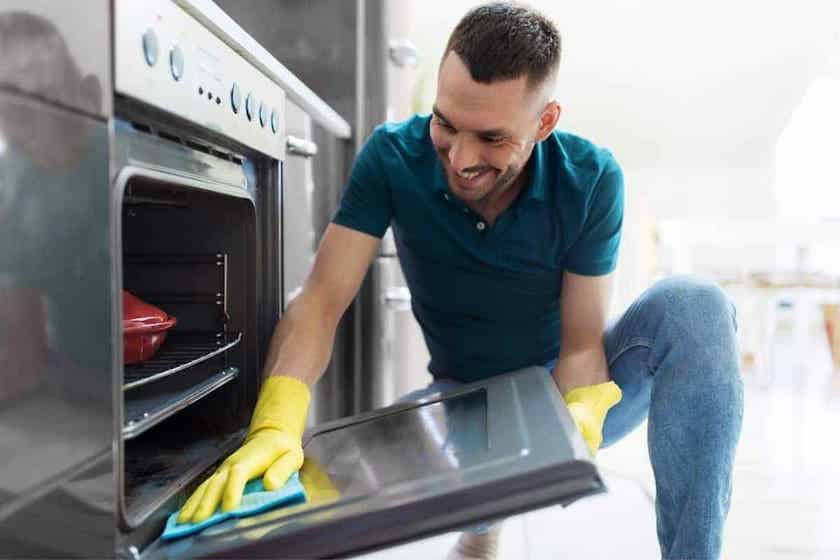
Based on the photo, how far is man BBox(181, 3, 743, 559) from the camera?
3.61 ft

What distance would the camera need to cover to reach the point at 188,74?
809 mm

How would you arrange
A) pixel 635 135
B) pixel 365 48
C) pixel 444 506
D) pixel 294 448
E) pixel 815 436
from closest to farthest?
1. pixel 444 506
2. pixel 294 448
3. pixel 365 48
4. pixel 815 436
5. pixel 635 135

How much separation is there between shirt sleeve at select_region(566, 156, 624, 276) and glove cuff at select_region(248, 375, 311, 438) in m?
0.57

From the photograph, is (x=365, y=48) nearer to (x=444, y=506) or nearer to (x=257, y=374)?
(x=257, y=374)

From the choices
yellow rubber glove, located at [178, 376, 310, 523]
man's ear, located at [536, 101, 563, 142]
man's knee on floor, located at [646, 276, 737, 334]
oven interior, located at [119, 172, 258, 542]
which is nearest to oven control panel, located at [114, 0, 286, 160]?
oven interior, located at [119, 172, 258, 542]

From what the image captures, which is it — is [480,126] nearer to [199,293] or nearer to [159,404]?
[199,293]

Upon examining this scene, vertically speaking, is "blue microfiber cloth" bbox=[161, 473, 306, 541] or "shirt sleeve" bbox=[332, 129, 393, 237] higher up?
"shirt sleeve" bbox=[332, 129, 393, 237]

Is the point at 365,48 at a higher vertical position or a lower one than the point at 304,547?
higher

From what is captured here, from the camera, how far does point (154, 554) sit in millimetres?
728

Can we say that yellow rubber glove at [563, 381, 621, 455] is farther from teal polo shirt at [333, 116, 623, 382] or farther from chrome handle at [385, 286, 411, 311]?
chrome handle at [385, 286, 411, 311]

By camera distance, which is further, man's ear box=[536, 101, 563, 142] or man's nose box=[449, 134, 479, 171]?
man's ear box=[536, 101, 563, 142]

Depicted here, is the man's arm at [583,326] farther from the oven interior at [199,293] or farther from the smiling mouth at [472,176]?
the oven interior at [199,293]

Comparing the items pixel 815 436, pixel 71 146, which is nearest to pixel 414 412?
pixel 71 146

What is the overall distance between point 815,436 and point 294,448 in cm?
253
